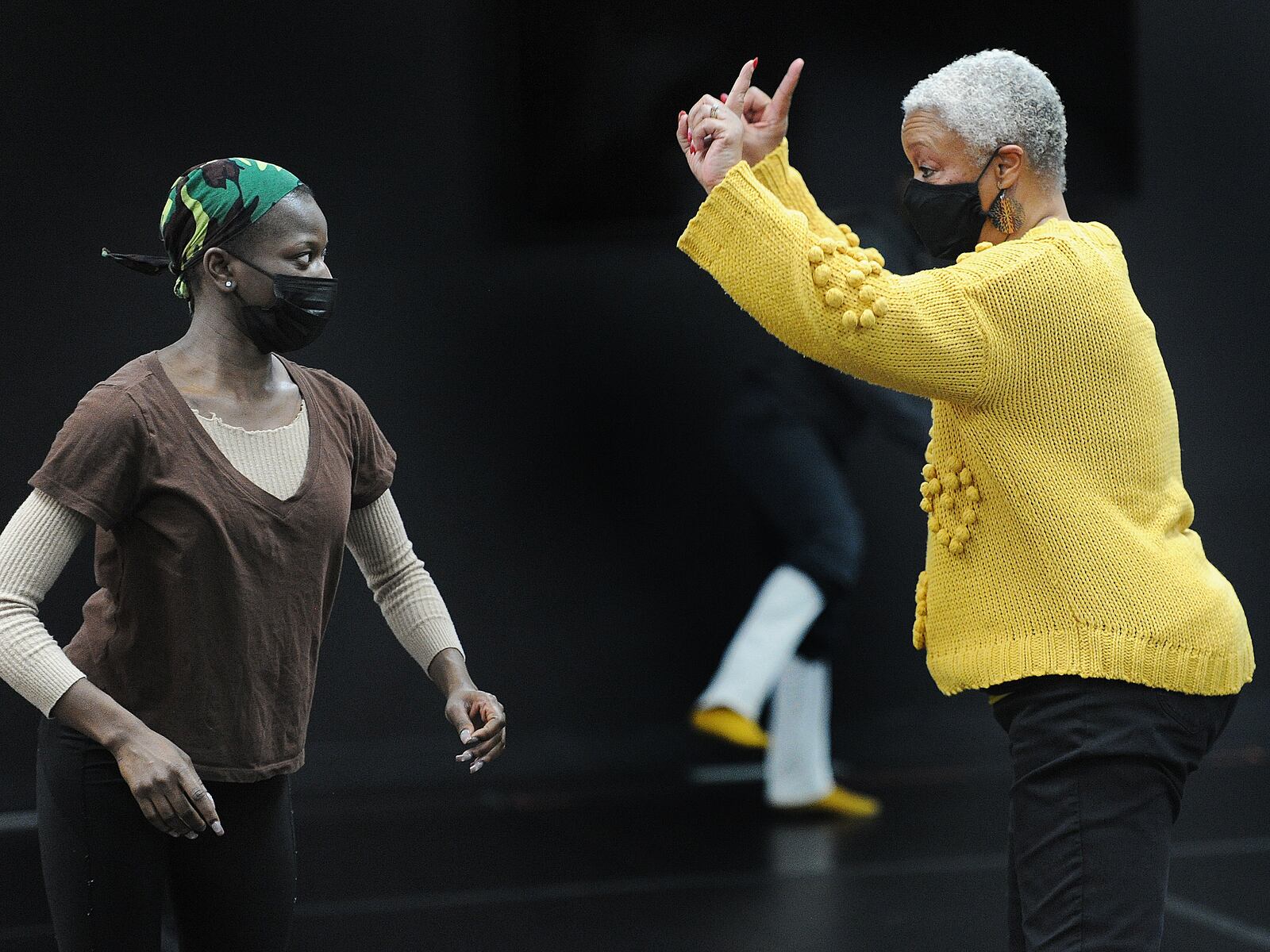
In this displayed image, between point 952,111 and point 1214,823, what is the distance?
11.1ft

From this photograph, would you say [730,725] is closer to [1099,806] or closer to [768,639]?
[768,639]

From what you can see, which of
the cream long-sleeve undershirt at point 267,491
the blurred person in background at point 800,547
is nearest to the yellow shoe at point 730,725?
the blurred person in background at point 800,547

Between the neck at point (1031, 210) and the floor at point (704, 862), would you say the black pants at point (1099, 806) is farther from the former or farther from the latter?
the floor at point (704, 862)

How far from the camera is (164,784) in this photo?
183 centimetres

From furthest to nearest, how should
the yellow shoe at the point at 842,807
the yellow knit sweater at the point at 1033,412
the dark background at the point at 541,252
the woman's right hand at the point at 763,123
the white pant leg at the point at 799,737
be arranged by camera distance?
the yellow shoe at the point at 842,807
the white pant leg at the point at 799,737
the dark background at the point at 541,252
the woman's right hand at the point at 763,123
the yellow knit sweater at the point at 1033,412

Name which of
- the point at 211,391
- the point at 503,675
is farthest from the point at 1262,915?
the point at 211,391

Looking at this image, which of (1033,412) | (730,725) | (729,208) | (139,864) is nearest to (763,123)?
(729,208)

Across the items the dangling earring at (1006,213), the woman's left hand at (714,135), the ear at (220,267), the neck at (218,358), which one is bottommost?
the neck at (218,358)

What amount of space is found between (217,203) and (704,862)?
9.41 feet

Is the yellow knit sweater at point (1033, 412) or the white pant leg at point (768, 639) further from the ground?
the yellow knit sweater at point (1033, 412)

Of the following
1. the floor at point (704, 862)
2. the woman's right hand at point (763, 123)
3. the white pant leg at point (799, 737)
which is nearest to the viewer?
the woman's right hand at point (763, 123)

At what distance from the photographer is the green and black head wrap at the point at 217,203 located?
80.7 inches

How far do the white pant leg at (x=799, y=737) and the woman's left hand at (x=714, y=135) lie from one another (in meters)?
2.85

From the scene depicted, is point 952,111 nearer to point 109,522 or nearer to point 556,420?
point 109,522
